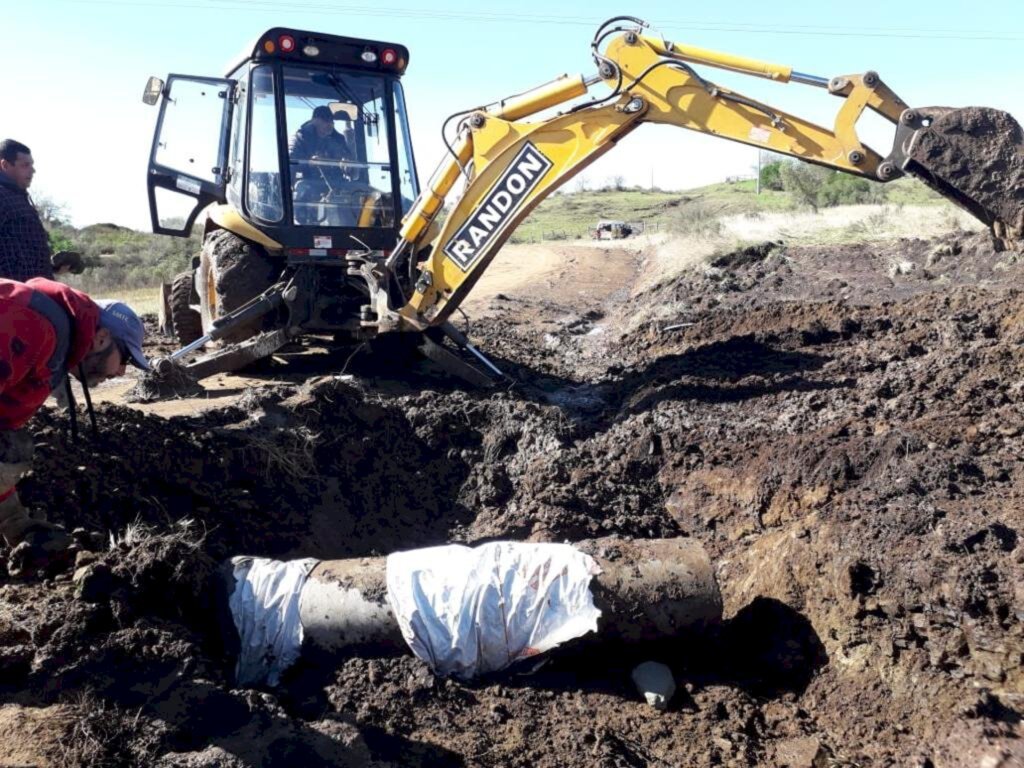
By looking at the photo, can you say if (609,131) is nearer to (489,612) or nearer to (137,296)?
(489,612)

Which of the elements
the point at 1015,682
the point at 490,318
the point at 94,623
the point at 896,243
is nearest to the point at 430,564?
the point at 94,623

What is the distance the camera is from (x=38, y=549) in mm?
3674

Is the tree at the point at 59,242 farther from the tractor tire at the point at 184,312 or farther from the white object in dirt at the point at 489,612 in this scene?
the white object in dirt at the point at 489,612

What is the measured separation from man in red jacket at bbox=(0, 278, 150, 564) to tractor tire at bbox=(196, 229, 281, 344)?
4.26 metres

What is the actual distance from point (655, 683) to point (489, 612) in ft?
2.65

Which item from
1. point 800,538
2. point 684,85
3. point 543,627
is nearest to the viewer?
point 543,627

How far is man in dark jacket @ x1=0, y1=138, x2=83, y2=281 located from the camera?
19.4ft

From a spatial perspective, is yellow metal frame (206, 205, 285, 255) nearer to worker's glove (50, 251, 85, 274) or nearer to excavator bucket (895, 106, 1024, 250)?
worker's glove (50, 251, 85, 274)

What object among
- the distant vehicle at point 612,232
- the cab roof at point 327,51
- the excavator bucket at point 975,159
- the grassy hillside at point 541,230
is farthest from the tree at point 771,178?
the excavator bucket at point 975,159

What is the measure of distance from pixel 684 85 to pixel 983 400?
316 centimetres

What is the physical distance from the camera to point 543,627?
3.90 metres

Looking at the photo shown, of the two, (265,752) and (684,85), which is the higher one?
(684,85)

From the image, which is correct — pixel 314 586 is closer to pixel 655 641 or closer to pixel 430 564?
pixel 430 564

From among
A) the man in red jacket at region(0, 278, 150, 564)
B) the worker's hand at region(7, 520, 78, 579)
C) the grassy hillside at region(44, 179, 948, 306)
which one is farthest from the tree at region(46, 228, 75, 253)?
the man in red jacket at region(0, 278, 150, 564)
